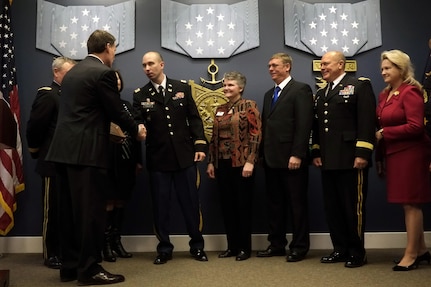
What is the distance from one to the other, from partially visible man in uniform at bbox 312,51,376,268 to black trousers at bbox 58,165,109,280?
1.63m

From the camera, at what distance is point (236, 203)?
3.94 meters

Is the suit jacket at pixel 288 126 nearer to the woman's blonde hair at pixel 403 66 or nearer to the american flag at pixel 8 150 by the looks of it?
the woman's blonde hair at pixel 403 66

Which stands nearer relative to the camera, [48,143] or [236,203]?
[48,143]

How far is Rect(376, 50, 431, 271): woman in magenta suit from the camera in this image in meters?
3.35

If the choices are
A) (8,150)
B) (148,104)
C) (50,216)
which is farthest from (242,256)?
(8,150)

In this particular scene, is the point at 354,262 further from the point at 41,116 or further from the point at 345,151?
the point at 41,116

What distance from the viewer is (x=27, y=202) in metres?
4.54

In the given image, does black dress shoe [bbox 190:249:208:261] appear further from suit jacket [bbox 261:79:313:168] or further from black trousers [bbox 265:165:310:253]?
suit jacket [bbox 261:79:313:168]

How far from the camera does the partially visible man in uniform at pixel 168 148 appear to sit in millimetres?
3844

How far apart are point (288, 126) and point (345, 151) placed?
0.49m

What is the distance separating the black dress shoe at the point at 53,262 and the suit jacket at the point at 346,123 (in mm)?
2039

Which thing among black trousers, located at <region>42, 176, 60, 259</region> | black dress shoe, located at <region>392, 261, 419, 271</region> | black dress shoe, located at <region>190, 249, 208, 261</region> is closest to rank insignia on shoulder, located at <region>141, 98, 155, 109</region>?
black trousers, located at <region>42, 176, 60, 259</region>

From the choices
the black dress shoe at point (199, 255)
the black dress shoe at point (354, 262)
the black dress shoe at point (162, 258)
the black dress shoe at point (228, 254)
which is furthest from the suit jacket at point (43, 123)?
the black dress shoe at point (354, 262)

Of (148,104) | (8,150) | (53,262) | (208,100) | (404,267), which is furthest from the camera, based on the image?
(208,100)
